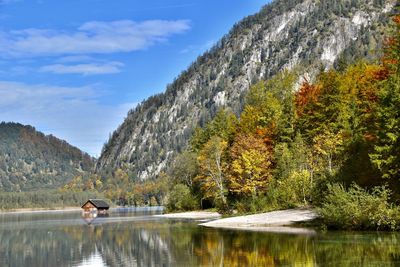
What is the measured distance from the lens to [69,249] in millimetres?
43469

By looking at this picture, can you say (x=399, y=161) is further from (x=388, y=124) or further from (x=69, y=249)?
(x=69, y=249)

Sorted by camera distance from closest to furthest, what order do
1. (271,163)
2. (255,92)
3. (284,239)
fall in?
(284,239) → (271,163) → (255,92)

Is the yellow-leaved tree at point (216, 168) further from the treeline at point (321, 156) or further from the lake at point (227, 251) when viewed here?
the lake at point (227, 251)

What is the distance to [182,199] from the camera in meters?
112

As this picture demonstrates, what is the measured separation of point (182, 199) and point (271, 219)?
181 feet

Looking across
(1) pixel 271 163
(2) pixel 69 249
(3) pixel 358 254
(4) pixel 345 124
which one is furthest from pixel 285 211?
(3) pixel 358 254

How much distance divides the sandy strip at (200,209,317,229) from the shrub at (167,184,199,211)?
43.5 m

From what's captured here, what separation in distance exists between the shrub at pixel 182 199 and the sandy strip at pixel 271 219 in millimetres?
→ 43502

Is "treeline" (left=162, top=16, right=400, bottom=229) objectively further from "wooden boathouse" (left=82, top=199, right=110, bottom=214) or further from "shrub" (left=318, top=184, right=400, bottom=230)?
"wooden boathouse" (left=82, top=199, right=110, bottom=214)

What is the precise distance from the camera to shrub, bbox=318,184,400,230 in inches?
1625

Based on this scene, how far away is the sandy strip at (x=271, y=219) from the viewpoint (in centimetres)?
5538

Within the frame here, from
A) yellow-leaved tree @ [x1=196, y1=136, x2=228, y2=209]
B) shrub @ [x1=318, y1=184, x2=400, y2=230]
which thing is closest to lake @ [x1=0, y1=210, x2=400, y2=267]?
shrub @ [x1=318, y1=184, x2=400, y2=230]

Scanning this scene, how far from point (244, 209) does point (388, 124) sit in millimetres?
36918

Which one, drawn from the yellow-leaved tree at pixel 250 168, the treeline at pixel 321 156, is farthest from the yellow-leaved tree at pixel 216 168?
the yellow-leaved tree at pixel 250 168
